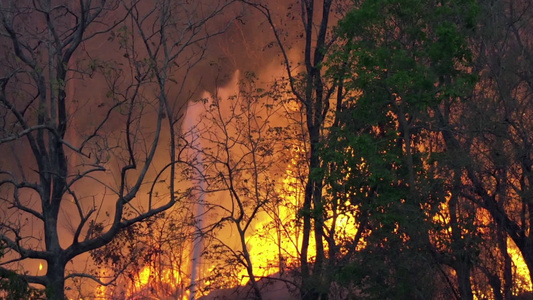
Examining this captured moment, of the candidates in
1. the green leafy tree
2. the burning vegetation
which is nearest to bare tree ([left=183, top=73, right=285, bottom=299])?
the burning vegetation

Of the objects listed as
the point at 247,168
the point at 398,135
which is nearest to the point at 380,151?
the point at 398,135

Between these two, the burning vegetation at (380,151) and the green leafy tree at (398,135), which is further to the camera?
the burning vegetation at (380,151)

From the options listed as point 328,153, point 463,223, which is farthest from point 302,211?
point 463,223

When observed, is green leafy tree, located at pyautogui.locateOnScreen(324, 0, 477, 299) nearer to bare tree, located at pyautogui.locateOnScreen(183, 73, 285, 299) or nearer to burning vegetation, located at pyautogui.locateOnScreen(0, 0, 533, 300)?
burning vegetation, located at pyautogui.locateOnScreen(0, 0, 533, 300)

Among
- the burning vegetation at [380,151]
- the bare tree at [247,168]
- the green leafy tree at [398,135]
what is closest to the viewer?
the green leafy tree at [398,135]

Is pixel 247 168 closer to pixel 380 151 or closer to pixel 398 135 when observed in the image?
pixel 380 151

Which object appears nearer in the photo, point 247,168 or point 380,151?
point 380,151

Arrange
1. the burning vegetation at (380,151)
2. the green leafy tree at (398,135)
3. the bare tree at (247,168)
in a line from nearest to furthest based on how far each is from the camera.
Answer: the green leafy tree at (398,135), the burning vegetation at (380,151), the bare tree at (247,168)

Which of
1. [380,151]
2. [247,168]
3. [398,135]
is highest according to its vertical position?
[247,168]

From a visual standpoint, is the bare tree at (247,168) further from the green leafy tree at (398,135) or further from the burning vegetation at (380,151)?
the green leafy tree at (398,135)

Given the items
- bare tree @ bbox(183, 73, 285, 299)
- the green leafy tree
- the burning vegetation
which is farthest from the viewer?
bare tree @ bbox(183, 73, 285, 299)

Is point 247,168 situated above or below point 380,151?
above

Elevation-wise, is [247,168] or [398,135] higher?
[247,168]

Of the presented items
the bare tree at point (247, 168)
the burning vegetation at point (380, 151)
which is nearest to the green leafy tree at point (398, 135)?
the burning vegetation at point (380, 151)
